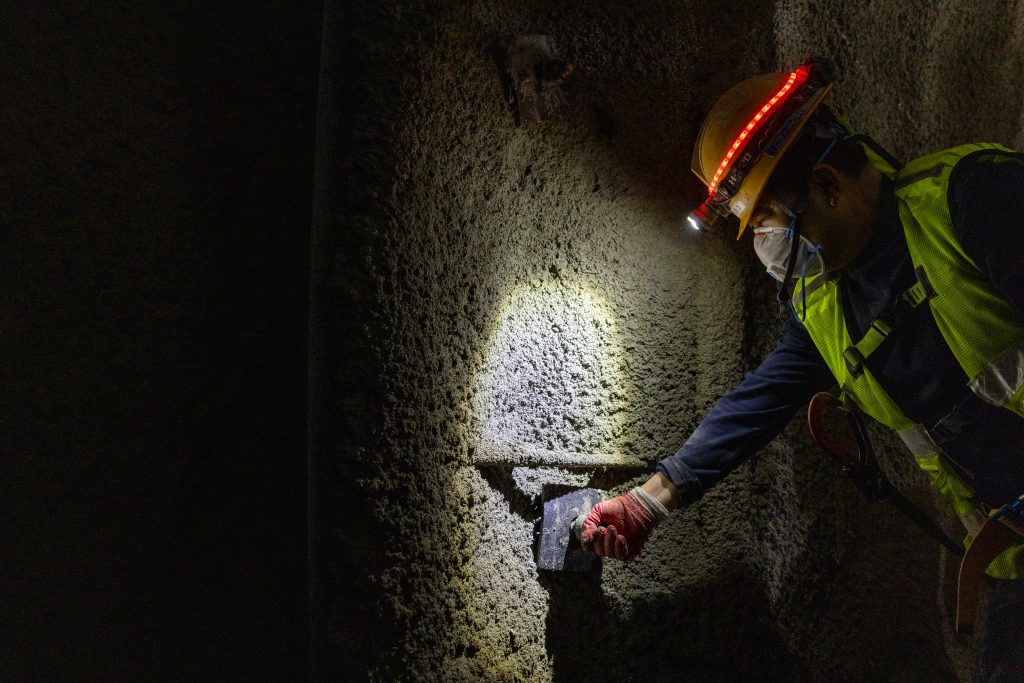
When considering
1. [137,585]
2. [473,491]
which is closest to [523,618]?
[473,491]

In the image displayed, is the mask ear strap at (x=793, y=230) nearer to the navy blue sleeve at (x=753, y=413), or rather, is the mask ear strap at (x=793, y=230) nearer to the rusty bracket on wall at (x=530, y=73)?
the navy blue sleeve at (x=753, y=413)

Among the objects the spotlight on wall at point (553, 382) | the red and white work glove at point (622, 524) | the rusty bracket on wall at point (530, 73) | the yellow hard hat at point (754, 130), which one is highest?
the yellow hard hat at point (754, 130)

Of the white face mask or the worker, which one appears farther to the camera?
the white face mask

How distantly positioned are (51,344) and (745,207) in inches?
58.8

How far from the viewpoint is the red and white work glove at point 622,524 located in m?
1.60

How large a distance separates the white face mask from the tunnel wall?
324 mm

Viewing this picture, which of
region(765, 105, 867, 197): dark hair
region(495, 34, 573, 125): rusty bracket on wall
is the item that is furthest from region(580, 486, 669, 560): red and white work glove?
region(495, 34, 573, 125): rusty bracket on wall

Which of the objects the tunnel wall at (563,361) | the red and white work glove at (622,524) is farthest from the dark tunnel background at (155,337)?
the red and white work glove at (622,524)

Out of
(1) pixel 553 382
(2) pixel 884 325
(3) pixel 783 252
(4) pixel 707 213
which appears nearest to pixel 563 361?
(1) pixel 553 382

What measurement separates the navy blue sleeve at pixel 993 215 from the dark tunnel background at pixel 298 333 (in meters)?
0.83

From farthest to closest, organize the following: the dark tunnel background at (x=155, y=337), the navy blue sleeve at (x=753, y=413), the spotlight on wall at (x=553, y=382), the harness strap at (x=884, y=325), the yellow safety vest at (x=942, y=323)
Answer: the navy blue sleeve at (x=753, y=413)
the spotlight on wall at (x=553, y=382)
the harness strap at (x=884, y=325)
the yellow safety vest at (x=942, y=323)
the dark tunnel background at (x=155, y=337)

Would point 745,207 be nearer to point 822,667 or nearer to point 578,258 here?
point 578,258

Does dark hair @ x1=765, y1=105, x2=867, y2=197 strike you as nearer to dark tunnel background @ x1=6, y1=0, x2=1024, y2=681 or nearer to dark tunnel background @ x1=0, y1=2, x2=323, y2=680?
dark tunnel background @ x1=6, y1=0, x2=1024, y2=681

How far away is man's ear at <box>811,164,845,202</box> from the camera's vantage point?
5.01 feet
